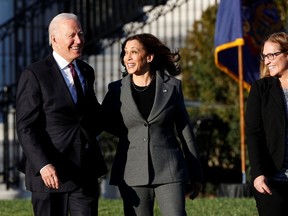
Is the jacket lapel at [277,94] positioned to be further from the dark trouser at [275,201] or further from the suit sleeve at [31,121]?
the suit sleeve at [31,121]

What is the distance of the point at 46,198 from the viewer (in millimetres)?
6105

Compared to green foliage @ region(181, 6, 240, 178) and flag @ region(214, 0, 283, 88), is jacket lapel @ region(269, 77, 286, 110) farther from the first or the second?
green foliage @ region(181, 6, 240, 178)

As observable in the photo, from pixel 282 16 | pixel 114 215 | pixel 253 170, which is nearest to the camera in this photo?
pixel 253 170

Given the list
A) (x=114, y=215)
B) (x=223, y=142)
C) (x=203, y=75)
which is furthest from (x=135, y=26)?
(x=114, y=215)

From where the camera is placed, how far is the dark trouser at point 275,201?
19.1ft

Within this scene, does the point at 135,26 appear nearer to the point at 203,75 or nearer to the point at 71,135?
the point at 203,75

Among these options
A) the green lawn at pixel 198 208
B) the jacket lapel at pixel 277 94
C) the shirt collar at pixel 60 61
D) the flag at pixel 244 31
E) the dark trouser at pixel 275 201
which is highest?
the flag at pixel 244 31

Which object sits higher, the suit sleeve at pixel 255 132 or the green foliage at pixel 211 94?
the green foliage at pixel 211 94

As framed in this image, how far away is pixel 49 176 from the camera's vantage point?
232 inches

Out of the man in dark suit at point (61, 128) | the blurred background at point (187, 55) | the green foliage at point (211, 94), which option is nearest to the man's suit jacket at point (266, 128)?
the man in dark suit at point (61, 128)

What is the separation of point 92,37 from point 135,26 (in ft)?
2.20

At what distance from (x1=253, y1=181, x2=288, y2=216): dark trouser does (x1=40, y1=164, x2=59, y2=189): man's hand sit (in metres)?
1.11

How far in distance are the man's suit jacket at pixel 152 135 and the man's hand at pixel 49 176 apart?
0.64 m

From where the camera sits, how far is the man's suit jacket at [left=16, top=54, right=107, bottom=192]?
20.0 feet
